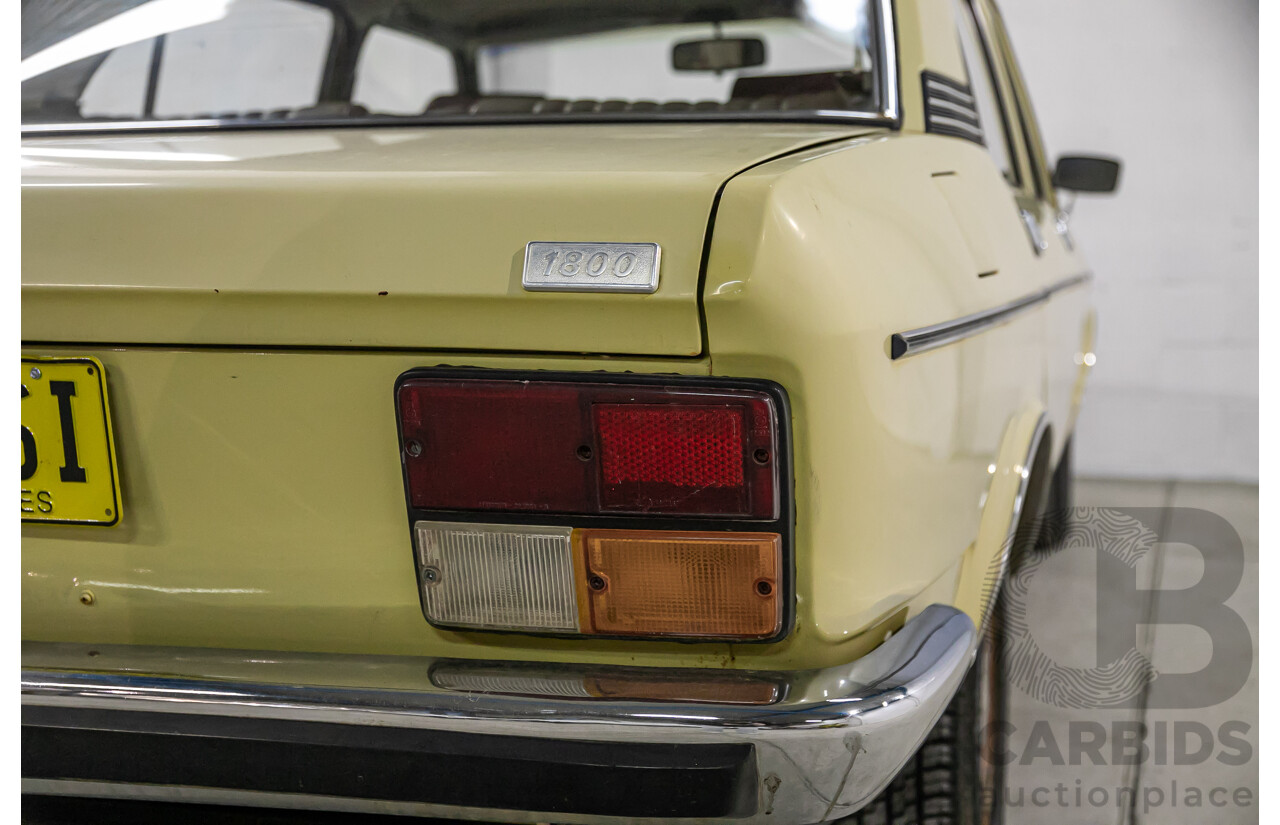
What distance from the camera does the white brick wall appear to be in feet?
21.3

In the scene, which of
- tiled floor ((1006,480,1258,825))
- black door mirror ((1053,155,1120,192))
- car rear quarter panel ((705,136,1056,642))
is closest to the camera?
car rear quarter panel ((705,136,1056,642))

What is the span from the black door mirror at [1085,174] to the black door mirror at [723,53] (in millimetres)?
1040

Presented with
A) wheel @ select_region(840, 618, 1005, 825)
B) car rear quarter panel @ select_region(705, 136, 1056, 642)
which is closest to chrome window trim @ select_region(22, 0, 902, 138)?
car rear quarter panel @ select_region(705, 136, 1056, 642)

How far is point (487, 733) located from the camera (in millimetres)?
1024

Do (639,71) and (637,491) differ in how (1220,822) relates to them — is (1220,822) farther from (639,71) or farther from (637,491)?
(639,71)

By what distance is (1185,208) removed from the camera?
22.9 ft

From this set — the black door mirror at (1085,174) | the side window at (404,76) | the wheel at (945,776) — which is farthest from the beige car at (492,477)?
the side window at (404,76)

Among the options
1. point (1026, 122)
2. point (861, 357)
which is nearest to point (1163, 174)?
point (1026, 122)

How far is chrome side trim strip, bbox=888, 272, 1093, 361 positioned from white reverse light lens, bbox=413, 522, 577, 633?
417 mm

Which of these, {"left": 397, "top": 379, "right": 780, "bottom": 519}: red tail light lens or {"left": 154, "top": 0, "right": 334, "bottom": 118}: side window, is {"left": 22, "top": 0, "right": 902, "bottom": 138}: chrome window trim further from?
{"left": 397, "top": 379, "right": 780, "bottom": 519}: red tail light lens

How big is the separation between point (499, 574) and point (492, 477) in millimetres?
105

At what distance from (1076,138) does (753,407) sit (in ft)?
22.3

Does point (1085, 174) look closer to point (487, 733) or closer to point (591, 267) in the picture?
point (591, 267)
